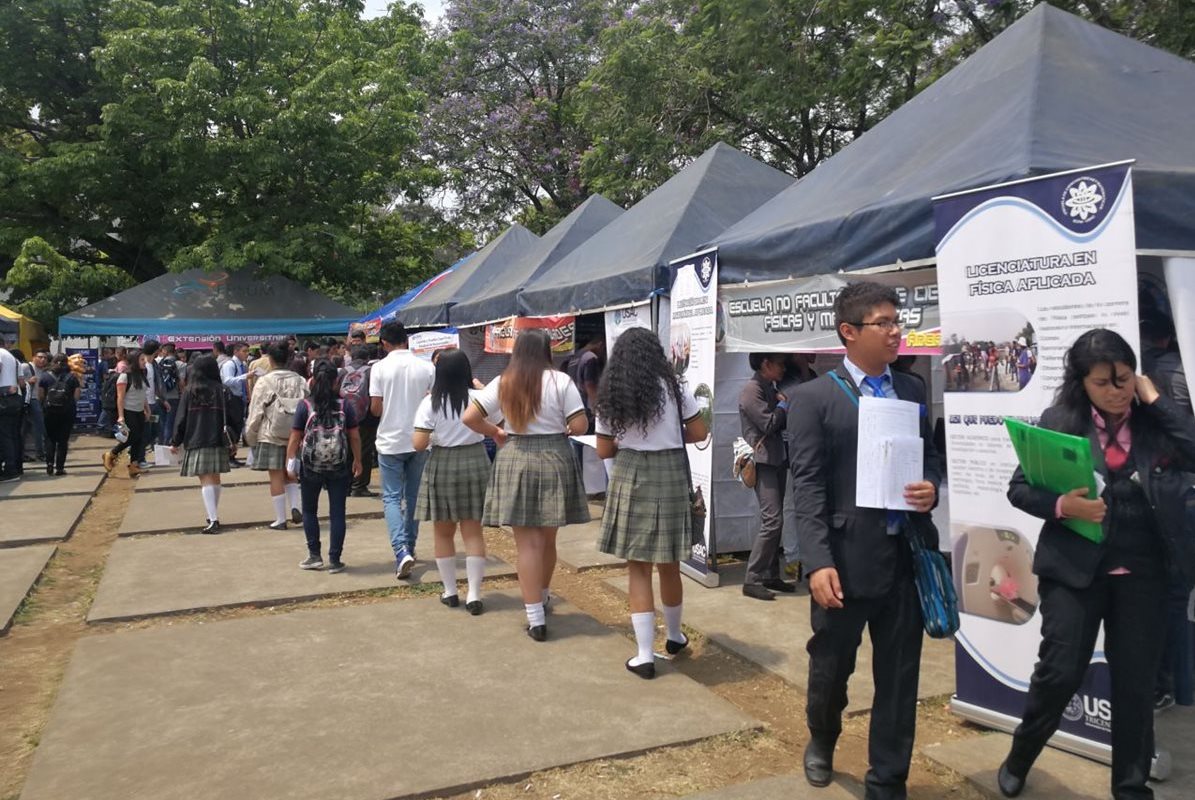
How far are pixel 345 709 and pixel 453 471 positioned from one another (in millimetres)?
1865

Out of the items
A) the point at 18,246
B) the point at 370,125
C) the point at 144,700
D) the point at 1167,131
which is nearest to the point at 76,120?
the point at 18,246

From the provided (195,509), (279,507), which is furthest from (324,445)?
(195,509)

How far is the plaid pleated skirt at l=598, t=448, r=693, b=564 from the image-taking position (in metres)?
A: 4.56

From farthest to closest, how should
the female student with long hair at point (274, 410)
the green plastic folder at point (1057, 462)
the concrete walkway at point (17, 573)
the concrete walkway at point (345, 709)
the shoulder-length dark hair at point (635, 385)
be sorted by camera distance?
1. the female student with long hair at point (274, 410)
2. the concrete walkway at point (17, 573)
3. the shoulder-length dark hair at point (635, 385)
4. the concrete walkway at point (345, 709)
5. the green plastic folder at point (1057, 462)

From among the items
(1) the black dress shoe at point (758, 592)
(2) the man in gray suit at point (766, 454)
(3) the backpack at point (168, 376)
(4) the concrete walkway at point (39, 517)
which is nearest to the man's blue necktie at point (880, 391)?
(2) the man in gray suit at point (766, 454)

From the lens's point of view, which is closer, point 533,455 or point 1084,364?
point 1084,364

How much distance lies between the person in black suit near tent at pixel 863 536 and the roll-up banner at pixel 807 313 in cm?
151

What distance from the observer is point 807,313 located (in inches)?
214

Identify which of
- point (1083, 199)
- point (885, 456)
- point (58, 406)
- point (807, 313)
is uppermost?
point (1083, 199)

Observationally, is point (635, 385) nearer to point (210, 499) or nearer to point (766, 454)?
point (766, 454)

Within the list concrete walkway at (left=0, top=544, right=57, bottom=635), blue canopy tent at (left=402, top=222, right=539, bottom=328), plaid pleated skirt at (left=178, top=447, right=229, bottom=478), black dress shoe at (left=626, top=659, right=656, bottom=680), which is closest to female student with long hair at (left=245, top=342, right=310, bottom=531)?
plaid pleated skirt at (left=178, top=447, right=229, bottom=478)

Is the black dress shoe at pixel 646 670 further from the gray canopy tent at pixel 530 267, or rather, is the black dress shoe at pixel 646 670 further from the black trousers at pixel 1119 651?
the gray canopy tent at pixel 530 267

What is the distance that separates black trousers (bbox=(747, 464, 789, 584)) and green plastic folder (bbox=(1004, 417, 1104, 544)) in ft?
9.81

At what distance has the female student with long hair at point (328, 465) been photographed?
650 cm
